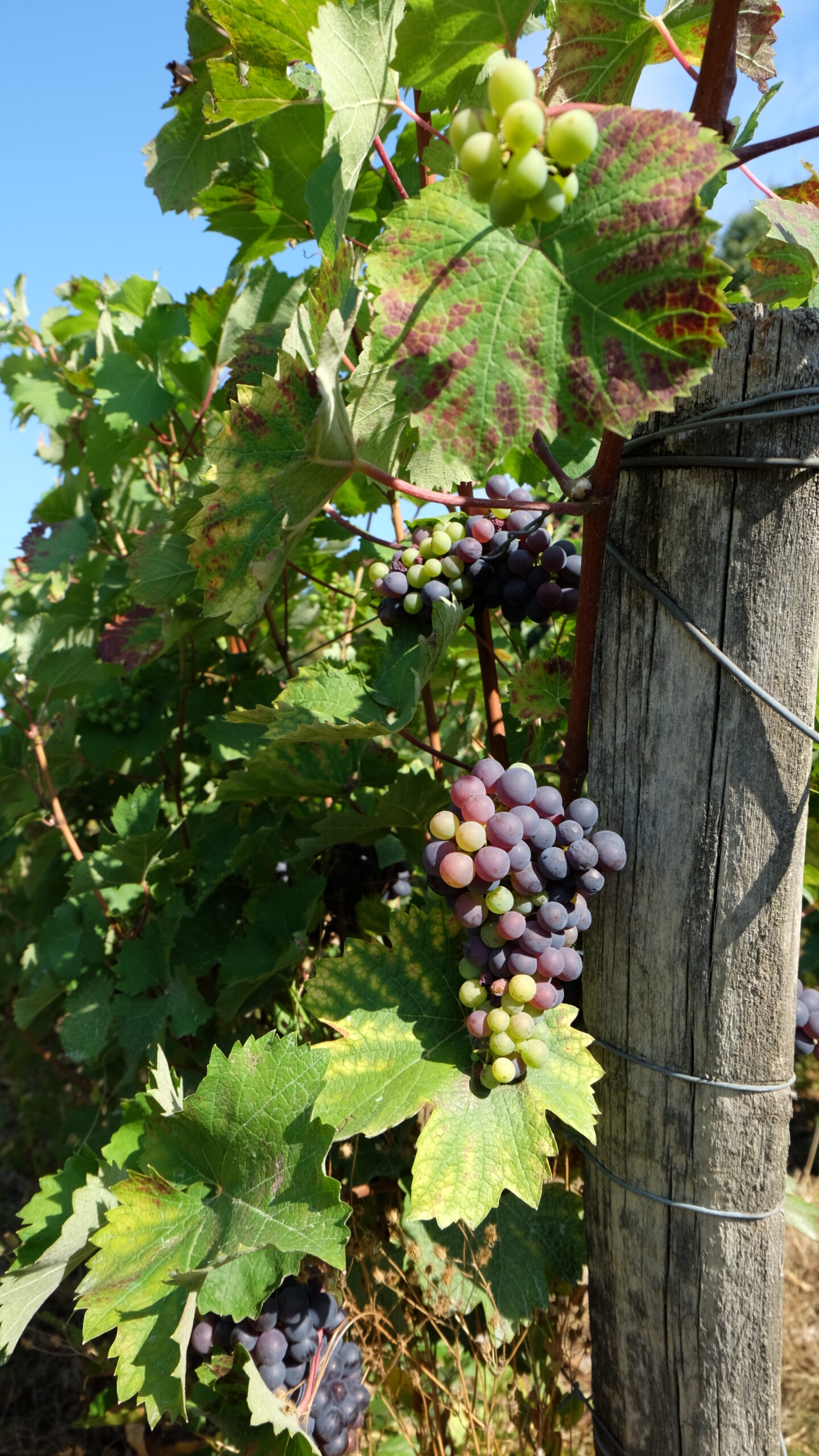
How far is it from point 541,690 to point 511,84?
0.85 meters

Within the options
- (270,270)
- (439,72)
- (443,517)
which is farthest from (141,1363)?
(270,270)

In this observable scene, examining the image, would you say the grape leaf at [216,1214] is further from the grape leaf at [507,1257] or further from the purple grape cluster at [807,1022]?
the purple grape cluster at [807,1022]

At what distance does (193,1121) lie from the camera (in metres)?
1.31

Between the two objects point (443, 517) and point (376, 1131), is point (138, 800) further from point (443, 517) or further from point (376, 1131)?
point (376, 1131)

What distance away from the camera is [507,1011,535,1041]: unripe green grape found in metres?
1.14

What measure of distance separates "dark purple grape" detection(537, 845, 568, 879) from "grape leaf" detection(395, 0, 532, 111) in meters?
0.98

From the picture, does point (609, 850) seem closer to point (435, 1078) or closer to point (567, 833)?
point (567, 833)

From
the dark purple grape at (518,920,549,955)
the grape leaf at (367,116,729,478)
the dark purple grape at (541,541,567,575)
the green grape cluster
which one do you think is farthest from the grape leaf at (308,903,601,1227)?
the green grape cluster

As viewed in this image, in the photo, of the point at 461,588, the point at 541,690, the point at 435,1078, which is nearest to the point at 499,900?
the point at 435,1078

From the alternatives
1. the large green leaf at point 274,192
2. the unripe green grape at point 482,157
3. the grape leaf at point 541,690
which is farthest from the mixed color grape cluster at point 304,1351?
the large green leaf at point 274,192

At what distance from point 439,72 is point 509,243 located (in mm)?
368

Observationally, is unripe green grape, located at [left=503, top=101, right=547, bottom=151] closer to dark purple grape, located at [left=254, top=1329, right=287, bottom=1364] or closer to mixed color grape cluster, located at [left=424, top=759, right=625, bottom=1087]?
mixed color grape cluster, located at [left=424, top=759, right=625, bottom=1087]

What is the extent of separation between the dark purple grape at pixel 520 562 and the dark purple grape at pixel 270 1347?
4.11 feet

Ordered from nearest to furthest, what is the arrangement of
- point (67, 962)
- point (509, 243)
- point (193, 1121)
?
1. point (509, 243)
2. point (193, 1121)
3. point (67, 962)
